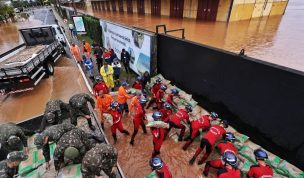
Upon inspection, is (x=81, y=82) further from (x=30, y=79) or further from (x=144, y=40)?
(x=144, y=40)

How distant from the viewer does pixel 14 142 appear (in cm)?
389

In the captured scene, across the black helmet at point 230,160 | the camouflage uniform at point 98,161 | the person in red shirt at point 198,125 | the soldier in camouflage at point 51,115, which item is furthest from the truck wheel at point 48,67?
the black helmet at point 230,160

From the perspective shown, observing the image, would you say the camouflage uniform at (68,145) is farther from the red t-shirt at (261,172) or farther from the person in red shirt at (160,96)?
the red t-shirt at (261,172)

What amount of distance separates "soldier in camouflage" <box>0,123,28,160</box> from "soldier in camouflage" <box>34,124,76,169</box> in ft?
1.76

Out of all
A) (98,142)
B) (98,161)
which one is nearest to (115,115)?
(98,142)

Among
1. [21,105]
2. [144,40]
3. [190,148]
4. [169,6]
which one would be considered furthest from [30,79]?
[169,6]

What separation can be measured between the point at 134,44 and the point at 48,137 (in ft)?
19.7

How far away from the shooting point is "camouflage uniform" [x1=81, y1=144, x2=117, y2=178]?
3113 mm

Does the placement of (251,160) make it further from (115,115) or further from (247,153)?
(115,115)

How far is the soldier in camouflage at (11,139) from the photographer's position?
3908 millimetres

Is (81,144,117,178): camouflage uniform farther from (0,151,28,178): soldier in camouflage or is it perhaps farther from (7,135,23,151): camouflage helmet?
(7,135,23,151): camouflage helmet

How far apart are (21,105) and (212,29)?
11506 millimetres

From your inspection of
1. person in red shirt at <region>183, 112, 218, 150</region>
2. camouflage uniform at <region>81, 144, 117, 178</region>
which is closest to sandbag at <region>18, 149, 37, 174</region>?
camouflage uniform at <region>81, 144, 117, 178</region>

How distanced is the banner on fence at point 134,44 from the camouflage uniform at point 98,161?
5.22 metres
